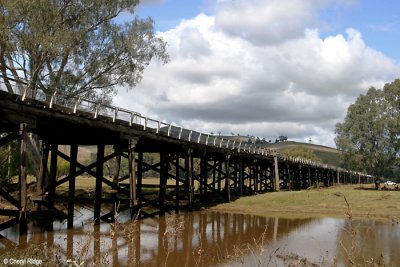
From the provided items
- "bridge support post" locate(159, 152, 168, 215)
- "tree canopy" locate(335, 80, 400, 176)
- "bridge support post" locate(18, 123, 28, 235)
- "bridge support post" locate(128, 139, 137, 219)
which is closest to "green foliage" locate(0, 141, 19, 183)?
"bridge support post" locate(159, 152, 168, 215)

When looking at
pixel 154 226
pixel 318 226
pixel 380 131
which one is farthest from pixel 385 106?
pixel 154 226

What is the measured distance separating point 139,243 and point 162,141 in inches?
365

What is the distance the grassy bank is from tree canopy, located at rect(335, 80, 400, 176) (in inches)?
782

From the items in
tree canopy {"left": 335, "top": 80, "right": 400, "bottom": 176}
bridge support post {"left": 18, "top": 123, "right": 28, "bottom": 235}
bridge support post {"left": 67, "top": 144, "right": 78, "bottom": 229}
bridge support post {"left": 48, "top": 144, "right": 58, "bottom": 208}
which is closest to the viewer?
bridge support post {"left": 18, "top": 123, "right": 28, "bottom": 235}

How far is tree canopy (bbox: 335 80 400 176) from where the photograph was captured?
52.9 m

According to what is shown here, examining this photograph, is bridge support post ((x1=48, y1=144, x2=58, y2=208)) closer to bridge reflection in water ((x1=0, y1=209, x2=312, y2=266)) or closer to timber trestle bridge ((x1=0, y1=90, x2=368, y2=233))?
timber trestle bridge ((x1=0, y1=90, x2=368, y2=233))

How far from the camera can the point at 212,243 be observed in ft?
54.4

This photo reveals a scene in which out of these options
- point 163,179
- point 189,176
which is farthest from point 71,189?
point 189,176

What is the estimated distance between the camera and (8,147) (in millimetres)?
32688

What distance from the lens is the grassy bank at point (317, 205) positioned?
27.8 meters

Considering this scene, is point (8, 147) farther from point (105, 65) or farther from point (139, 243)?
point (139, 243)

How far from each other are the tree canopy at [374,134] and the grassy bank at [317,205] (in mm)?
19861

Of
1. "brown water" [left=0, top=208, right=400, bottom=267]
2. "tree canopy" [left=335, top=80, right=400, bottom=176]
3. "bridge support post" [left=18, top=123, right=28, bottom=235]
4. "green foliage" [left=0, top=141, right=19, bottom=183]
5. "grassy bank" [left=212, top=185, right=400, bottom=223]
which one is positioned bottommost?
"brown water" [left=0, top=208, right=400, bottom=267]

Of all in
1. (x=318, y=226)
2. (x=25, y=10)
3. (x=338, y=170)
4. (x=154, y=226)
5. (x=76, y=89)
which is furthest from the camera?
(x=338, y=170)
